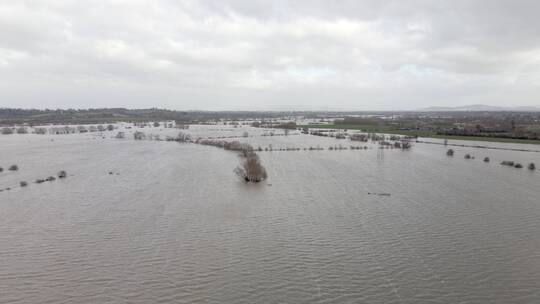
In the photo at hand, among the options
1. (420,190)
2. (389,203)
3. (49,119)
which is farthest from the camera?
(49,119)

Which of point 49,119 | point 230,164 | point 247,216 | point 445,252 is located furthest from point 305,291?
point 49,119

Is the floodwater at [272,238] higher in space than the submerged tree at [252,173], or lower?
lower

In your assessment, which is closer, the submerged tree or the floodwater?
the floodwater

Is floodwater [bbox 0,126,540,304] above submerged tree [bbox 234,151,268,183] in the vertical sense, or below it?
below

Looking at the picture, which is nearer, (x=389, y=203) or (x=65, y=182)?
(x=389, y=203)

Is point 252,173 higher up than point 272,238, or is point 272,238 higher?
point 252,173

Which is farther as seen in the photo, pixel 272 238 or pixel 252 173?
pixel 252 173

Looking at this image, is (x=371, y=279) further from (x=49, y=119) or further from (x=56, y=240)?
(x=49, y=119)

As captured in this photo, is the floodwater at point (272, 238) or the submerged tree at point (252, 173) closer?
the floodwater at point (272, 238)
